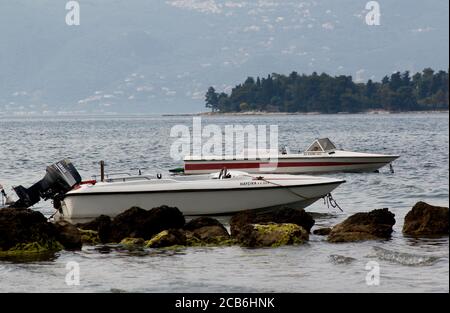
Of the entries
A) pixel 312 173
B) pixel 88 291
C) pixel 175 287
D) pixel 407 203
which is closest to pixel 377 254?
pixel 175 287

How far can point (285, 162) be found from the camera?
4666cm

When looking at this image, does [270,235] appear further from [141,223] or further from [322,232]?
[141,223]

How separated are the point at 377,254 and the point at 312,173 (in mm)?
24757

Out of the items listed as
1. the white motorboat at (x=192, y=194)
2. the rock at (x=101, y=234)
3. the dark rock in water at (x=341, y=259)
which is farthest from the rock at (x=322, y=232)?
the rock at (x=101, y=234)

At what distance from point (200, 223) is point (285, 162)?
69.7ft

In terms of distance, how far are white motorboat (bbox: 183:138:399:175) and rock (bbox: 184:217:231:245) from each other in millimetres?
19738

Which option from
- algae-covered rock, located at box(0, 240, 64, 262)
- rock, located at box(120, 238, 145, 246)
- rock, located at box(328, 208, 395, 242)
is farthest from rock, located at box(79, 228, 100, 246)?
rock, located at box(328, 208, 395, 242)

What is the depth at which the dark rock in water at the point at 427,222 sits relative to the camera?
82.2 feet

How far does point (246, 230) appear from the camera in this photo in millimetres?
24438

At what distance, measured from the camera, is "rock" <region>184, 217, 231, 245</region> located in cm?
2492

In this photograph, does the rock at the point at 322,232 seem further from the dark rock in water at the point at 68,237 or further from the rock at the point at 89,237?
the dark rock in water at the point at 68,237

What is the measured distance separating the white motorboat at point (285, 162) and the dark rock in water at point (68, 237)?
825 inches

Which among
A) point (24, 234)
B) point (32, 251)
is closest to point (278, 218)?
point (32, 251)
